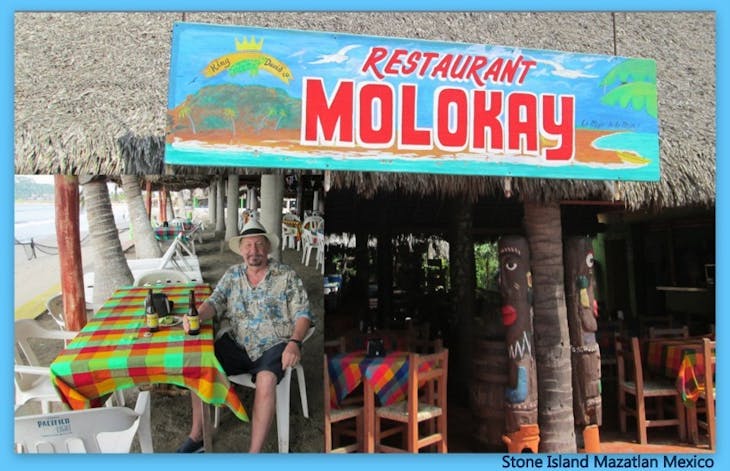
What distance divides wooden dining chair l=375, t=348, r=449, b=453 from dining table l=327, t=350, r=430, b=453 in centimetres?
6

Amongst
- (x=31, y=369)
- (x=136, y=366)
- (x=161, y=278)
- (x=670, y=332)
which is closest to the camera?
(x=136, y=366)

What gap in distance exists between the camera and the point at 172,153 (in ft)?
11.2

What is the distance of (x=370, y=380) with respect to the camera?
3.95 m

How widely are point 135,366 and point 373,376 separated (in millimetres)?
1686

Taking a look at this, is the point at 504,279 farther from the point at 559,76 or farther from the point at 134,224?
the point at 134,224

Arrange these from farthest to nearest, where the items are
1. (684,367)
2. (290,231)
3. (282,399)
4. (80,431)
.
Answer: (684,367) → (290,231) → (282,399) → (80,431)

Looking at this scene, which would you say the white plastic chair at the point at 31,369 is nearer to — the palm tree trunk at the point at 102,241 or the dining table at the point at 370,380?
the palm tree trunk at the point at 102,241

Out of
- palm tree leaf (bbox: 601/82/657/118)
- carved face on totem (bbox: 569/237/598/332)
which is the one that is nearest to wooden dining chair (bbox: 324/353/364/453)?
carved face on totem (bbox: 569/237/598/332)

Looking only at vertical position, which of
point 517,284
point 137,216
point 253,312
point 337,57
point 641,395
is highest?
point 337,57

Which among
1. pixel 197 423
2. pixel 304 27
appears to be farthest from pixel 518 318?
pixel 304 27

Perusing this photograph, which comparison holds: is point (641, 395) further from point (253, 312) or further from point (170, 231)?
point (170, 231)

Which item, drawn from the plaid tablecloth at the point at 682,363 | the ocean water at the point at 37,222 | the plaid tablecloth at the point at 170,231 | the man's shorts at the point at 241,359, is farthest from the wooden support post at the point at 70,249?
the plaid tablecloth at the point at 682,363

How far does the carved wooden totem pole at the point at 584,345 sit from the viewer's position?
14.6ft

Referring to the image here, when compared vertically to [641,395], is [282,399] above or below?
above
